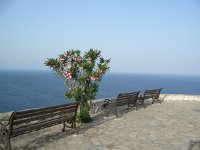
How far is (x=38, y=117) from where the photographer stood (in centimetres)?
667

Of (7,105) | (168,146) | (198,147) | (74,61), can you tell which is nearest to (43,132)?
(74,61)

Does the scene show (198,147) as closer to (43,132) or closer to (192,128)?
(192,128)

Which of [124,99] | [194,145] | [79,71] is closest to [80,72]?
[79,71]

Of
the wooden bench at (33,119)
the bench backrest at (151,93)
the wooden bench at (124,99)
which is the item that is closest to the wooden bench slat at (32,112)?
the wooden bench at (33,119)

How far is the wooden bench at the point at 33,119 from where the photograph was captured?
599 cm

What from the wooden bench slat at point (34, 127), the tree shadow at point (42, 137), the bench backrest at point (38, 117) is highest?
the bench backrest at point (38, 117)

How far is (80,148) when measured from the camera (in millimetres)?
6539

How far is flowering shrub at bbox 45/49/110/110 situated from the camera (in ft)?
31.3

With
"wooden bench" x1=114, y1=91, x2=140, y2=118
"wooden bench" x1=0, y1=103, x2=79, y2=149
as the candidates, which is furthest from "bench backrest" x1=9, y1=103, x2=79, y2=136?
"wooden bench" x1=114, y1=91, x2=140, y2=118

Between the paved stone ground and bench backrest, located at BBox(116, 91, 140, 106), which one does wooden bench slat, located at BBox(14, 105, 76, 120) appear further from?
bench backrest, located at BBox(116, 91, 140, 106)

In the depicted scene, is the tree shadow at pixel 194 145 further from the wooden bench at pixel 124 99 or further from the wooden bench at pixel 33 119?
the wooden bench at pixel 124 99

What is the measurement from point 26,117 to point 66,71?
11.9ft

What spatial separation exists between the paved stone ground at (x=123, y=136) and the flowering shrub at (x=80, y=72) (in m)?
1.21

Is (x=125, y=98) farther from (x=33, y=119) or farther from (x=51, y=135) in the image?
(x=33, y=119)
